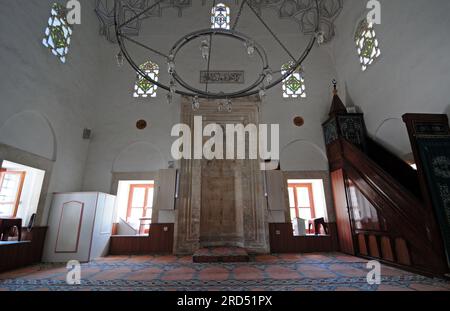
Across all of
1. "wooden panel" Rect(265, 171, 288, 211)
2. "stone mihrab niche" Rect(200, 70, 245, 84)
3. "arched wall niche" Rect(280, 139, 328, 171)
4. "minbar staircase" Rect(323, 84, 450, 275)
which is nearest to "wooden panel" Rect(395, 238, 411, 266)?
"minbar staircase" Rect(323, 84, 450, 275)

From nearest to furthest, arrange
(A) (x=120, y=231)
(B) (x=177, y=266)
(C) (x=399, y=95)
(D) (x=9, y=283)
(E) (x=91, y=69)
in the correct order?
(D) (x=9, y=283) → (B) (x=177, y=266) → (C) (x=399, y=95) → (A) (x=120, y=231) → (E) (x=91, y=69)

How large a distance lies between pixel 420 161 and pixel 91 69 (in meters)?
8.04

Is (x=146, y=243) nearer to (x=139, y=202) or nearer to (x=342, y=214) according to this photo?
(x=139, y=202)

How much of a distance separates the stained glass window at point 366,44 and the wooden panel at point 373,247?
4235mm

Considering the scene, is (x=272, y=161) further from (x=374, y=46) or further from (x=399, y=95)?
(x=374, y=46)

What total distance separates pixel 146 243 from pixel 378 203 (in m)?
5.29

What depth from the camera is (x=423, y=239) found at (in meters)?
3.05

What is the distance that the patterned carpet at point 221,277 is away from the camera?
2615 millimetres

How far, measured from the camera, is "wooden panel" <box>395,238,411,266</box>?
328cm

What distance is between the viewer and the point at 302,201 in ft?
23.2

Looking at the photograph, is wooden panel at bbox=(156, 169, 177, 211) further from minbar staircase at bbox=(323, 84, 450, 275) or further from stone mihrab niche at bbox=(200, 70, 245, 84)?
minbar staircase at bbox=(323, 84, 450, 275)

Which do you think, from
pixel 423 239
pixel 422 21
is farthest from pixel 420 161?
pixel 422 21

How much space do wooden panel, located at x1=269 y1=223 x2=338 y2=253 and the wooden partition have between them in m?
5.30

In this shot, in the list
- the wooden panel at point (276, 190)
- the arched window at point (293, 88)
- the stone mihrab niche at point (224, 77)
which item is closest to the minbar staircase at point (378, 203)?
the arched window at point (293, 88)
